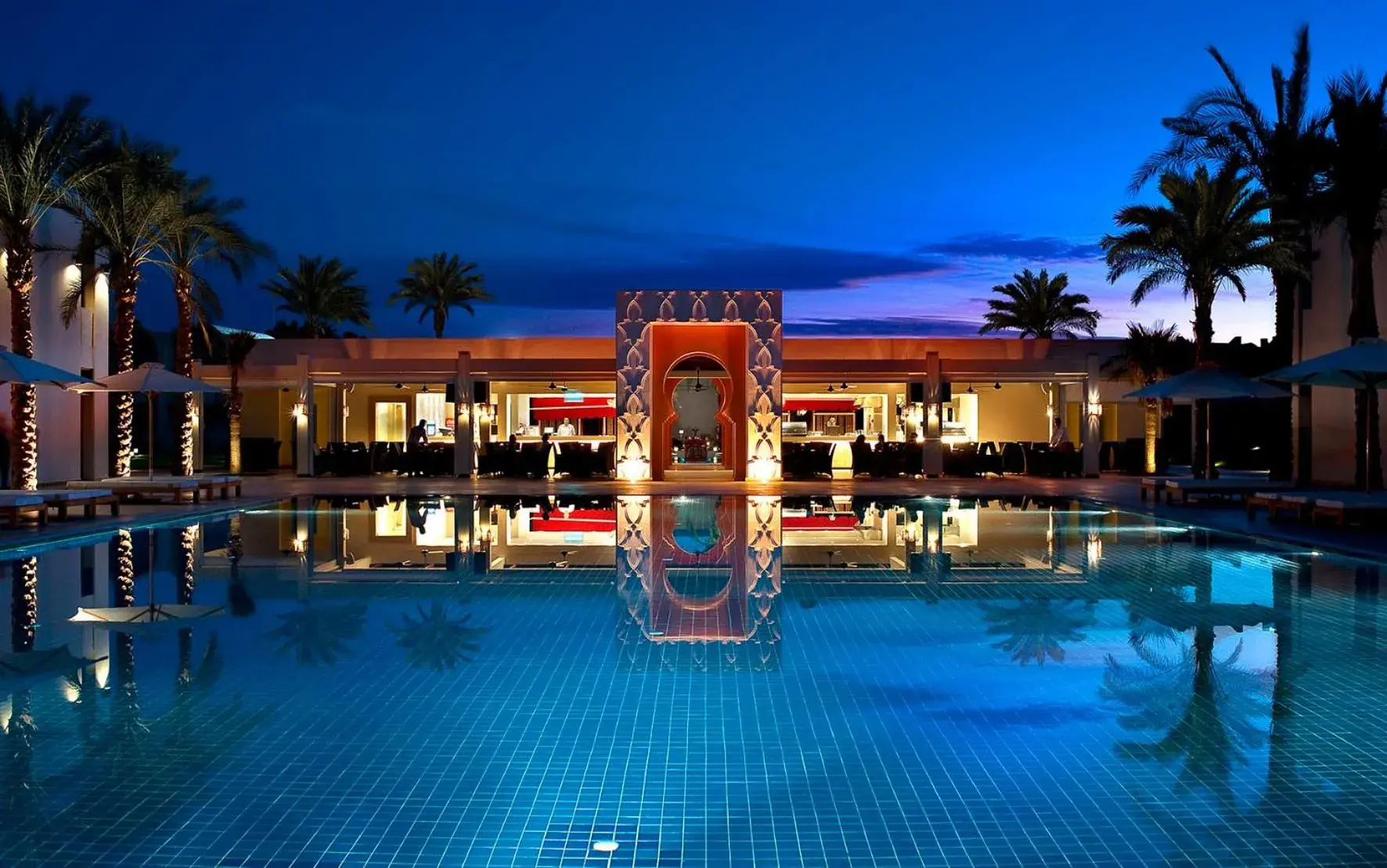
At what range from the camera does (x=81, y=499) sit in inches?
589

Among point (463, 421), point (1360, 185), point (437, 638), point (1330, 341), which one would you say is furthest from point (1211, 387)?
point (463, 421)

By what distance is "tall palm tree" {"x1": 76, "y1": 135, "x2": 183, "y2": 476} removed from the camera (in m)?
21.0

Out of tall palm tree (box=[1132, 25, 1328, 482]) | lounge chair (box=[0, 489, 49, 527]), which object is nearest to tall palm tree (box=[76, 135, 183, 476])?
lounge chair (box=[0, 489, 49, 527])

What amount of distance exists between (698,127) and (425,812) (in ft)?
86.5

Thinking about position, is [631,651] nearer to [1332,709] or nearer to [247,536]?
[1332,709]

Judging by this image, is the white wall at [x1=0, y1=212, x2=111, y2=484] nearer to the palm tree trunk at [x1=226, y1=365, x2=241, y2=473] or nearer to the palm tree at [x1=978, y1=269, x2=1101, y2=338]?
the palm tree trunk at [x1=226, y1=365, x2=241, y2=473]

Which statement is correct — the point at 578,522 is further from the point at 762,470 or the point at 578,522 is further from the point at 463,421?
Answer: the point at 463,421

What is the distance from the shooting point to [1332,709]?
6035 mm

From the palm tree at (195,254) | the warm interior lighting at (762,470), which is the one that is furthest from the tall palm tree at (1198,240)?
the palm tree at (195,254)

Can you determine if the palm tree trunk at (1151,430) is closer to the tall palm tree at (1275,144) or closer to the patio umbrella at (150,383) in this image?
the tall palm tree at (1275,144)

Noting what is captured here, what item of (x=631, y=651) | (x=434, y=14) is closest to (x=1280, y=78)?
(x=434, y=14)

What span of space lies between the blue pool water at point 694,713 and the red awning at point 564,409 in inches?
881

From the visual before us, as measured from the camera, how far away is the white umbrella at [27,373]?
572 inches

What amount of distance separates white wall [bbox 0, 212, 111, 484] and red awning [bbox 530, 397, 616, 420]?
12.9 meters
